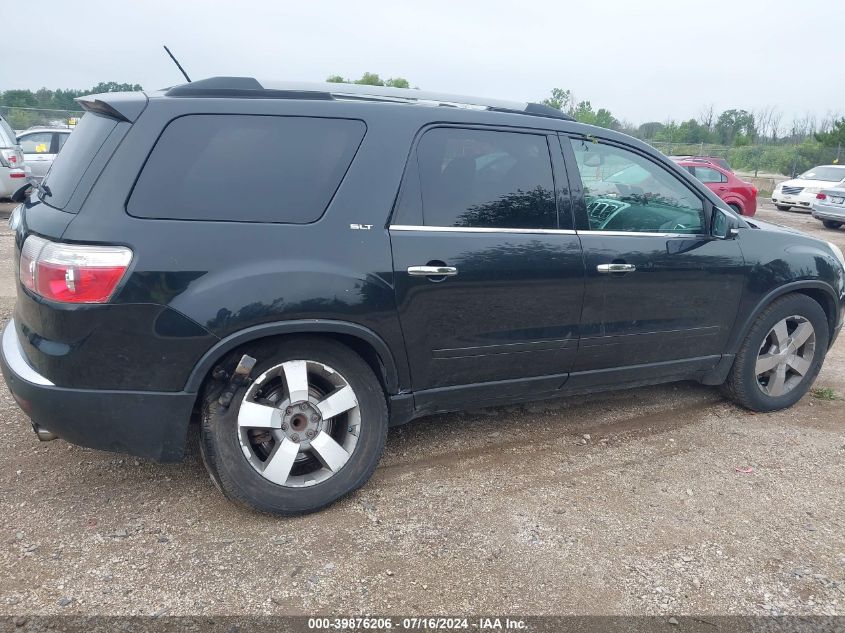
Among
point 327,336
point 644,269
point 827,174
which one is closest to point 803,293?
point 644,269

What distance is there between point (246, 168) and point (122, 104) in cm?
55

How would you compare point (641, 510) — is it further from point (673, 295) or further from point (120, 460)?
point (120, 460)

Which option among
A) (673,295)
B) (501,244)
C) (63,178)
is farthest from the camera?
(673,295)

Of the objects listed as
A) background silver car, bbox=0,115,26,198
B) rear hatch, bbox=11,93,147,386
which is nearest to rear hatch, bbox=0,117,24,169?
background silver car, bbox=0,115,26,198

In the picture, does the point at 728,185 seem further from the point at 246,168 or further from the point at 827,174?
the point at 246,168

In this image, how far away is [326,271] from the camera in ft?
9.15

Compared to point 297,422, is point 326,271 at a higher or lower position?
higher

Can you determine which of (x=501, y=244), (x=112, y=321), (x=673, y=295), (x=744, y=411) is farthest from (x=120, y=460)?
(x=744, y=411)

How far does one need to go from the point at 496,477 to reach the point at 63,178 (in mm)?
2462

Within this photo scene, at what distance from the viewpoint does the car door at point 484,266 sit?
3.04 metres

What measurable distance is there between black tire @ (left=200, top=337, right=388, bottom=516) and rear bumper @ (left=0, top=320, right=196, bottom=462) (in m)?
0.13

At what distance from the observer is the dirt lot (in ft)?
8.20

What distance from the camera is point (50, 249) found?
8.41 ft

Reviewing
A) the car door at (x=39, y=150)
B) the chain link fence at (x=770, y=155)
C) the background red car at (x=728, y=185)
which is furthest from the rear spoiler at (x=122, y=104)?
the chain link fence at (x=770, y=155)
